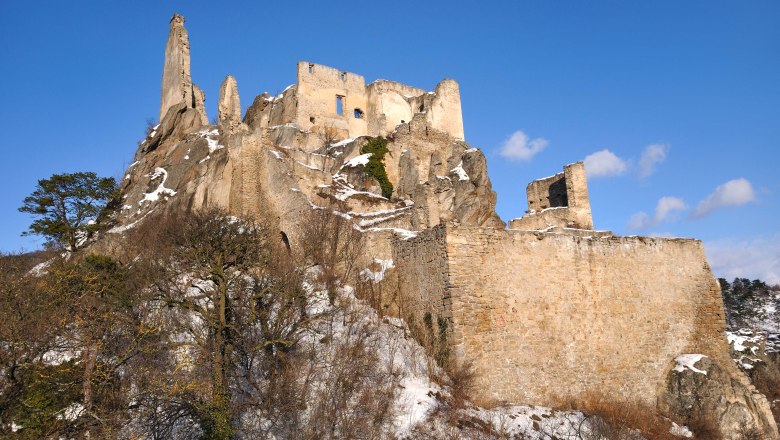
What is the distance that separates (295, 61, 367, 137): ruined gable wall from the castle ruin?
7.14 metres

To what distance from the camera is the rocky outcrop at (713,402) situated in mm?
17484

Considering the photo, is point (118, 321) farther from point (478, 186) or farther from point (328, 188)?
point (478, 186)

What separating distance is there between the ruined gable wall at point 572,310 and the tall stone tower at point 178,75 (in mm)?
29475

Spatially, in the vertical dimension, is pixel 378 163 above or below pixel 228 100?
below

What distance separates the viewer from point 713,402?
58.2 feet

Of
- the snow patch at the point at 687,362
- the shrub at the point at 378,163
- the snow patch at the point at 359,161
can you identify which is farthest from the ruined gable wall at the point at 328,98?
the snow patch at the point at 687,362

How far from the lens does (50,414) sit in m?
11.2

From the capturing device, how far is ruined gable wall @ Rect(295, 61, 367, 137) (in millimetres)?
41469

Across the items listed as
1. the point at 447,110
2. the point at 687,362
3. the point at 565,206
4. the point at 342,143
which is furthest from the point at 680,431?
the point at 447,110

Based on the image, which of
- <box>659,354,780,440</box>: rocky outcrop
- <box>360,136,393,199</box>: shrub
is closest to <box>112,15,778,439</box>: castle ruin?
<box>659,354,780,440</box>: rocky outcrop

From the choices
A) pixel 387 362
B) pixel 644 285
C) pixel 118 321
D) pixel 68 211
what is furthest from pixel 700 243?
pixel 68 211

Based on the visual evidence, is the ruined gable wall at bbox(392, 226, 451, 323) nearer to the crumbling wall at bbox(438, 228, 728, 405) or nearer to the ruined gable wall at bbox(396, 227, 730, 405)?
the ruined gable wall at bbox(396, 227, 730, 405)

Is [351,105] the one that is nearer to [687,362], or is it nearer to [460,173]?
[460,173]

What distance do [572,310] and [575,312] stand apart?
14 centimetres
